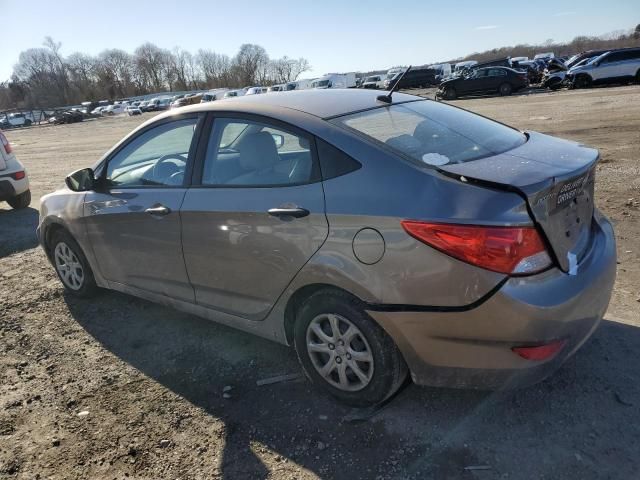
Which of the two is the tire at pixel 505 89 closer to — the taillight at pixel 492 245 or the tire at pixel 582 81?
the tire at pixel 582 81

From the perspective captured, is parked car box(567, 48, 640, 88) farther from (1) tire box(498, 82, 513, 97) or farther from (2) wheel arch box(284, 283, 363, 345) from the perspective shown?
(2) wheel arch box(284, 283, 363, 345)

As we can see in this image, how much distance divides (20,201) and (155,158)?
21.1 ft

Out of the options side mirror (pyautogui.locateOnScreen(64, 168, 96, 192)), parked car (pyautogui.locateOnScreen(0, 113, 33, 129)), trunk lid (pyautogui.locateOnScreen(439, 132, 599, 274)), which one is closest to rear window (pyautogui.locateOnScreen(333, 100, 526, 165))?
trunk lid (pyautogui.locateOnScreen(439, 132, 599, 274))

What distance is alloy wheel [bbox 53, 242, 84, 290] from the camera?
4.52m

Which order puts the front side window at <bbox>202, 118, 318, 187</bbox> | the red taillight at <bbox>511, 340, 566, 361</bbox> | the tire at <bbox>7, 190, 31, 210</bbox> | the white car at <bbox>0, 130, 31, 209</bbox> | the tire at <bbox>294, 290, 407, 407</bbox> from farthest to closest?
the tire at <bbox>7, 190, 31, 210</bbox> → the white car at <bbox>0, 130, 31, 209</bbox> → the front side window at <bbox>202, 118, 318, 187</bbox> → the tire at <bbox>294, 290, 407, 407</bbox> → the red taillight at <bbox>511, 340, 566, 361</bbox>

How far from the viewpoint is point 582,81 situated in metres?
26.3

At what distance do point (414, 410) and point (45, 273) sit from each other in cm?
447

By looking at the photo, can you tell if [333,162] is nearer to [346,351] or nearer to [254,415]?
[346,351]

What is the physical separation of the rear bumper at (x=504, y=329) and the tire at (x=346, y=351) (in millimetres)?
97

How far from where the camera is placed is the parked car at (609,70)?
79.1 ft

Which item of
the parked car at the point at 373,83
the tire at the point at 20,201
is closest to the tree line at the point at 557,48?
the parked car at the point at 373,83

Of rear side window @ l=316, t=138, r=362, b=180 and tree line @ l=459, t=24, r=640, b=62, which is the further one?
tree line @ l=459, t=24, r=640, b=62

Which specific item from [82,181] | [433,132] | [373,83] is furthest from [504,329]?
[373,83]

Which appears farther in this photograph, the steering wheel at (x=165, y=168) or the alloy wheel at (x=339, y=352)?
the steering wheel at (x=165, y=168)
